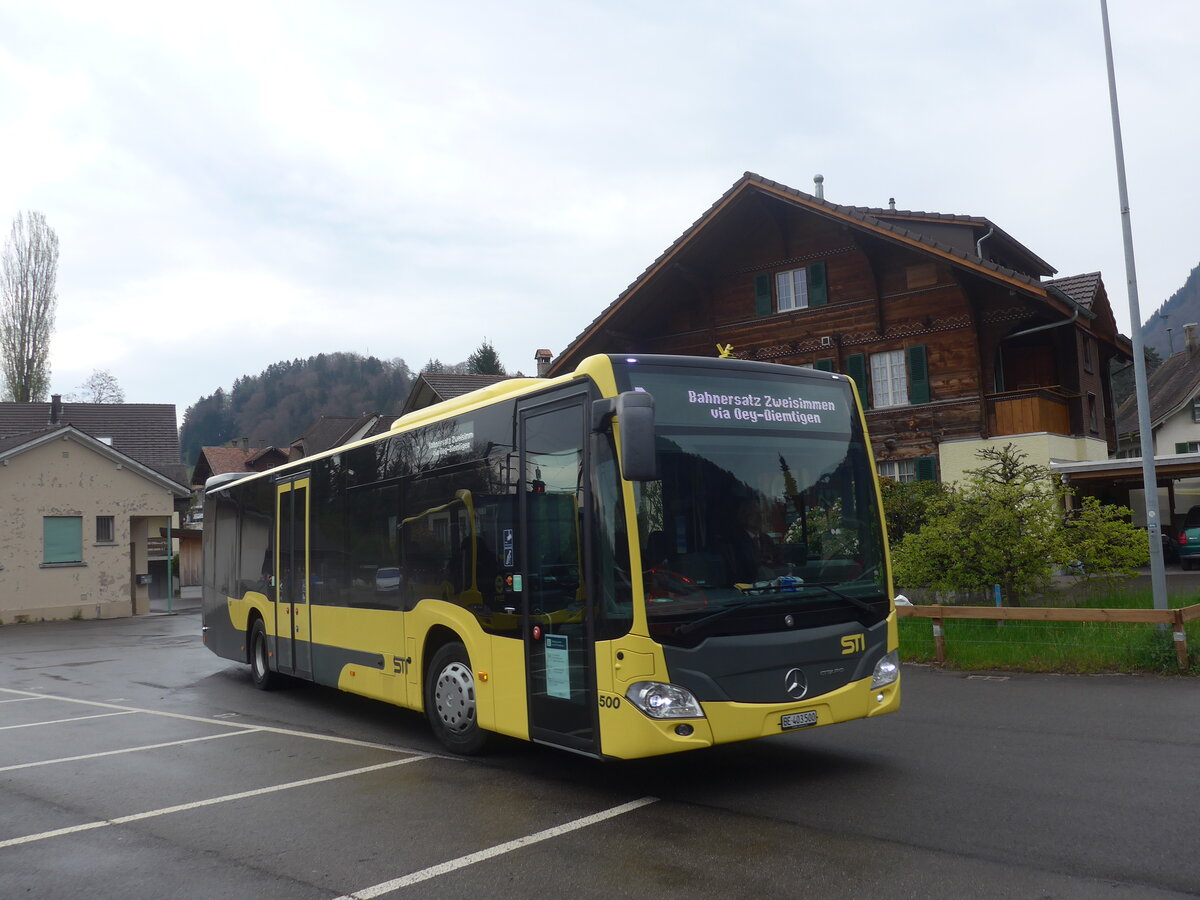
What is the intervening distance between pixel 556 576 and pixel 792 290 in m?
24.2

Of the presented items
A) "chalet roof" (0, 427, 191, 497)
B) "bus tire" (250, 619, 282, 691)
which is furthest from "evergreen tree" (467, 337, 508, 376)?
"bus tire" (250, 619, 282, 691)

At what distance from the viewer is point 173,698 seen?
1307 cm

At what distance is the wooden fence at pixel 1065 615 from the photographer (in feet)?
37.2

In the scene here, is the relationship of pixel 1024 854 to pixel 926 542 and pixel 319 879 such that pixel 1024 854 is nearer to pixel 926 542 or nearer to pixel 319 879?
pixel 319 879

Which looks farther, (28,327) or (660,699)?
(28,327)

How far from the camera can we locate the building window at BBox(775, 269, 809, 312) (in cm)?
2972

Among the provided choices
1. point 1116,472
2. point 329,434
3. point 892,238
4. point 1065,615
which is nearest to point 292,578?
point 1065,615

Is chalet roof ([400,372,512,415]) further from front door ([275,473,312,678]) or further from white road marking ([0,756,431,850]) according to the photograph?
white road marking ([0,756,431,850])

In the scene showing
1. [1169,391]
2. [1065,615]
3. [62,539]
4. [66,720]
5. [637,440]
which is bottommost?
[66,720]

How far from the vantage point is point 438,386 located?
45250mm

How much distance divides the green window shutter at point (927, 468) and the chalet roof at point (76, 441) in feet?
82.0

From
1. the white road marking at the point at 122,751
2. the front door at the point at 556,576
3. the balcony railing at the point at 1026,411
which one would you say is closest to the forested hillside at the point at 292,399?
the balcony railing at the point at 1026,411

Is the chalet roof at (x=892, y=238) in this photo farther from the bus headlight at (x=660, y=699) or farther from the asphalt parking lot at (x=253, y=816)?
the bus headlight at (x=660, y=699)

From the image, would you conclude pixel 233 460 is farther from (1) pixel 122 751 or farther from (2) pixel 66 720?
(1) pixel 122 751
